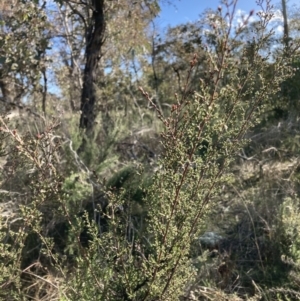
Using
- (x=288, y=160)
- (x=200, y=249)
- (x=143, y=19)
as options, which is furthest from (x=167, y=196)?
(x=143, y=19)

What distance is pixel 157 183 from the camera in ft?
6.36

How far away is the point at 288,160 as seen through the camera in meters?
5.02

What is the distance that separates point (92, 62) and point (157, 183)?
3.46m

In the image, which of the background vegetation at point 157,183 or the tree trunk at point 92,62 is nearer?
the background vegetation at point 157,183

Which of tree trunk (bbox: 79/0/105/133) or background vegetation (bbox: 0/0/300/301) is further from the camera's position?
tree trunk (bbox: 79/0/105/133)

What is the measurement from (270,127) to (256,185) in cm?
172

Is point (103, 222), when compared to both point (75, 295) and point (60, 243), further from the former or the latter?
point (75, 295)

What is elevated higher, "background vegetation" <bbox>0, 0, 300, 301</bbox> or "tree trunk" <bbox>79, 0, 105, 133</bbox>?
"tree trunk" <bbox>79, 0, 105, 133</bbox>

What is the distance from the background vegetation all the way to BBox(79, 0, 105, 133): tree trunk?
0.04 feet

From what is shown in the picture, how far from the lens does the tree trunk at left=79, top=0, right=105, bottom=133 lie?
498 cm

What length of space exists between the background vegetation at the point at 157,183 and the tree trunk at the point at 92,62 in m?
0.01

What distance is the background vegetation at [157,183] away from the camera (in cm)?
192

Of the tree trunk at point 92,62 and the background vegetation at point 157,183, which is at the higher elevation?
the tree trunk at point 92,62

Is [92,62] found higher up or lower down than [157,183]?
higher up
